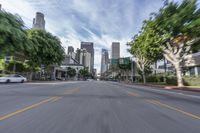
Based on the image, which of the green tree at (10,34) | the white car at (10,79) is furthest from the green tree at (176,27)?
the white car at (10,79)

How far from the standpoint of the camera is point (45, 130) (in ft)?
15.5

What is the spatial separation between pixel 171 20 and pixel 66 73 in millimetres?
101197

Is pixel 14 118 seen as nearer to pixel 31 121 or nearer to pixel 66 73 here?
pixel 31 121

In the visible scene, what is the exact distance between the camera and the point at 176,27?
2936cm

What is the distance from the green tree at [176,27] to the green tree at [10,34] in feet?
67.8

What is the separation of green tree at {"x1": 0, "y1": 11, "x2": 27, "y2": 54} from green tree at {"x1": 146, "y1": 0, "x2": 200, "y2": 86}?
2068cm

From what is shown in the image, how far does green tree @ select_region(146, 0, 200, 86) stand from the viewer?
27.6 meters

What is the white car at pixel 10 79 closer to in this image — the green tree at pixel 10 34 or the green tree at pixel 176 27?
the green tree at pixel 10 34

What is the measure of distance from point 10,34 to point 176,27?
74.8 feet

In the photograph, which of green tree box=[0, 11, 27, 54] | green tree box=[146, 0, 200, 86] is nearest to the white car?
green tree box=[0, 11, 27, 54]

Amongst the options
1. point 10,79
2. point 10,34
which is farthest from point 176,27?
point 10,79

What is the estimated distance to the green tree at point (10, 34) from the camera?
2141 cm

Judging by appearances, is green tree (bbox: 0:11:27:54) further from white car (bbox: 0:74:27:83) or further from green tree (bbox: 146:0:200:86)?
green tree (bbox: 146:0:200:86)

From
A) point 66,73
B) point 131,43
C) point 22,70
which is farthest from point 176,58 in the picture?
point 66,73
